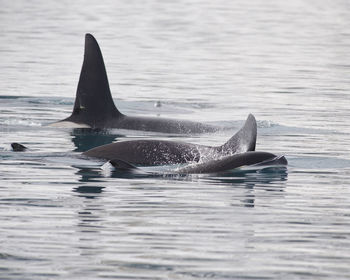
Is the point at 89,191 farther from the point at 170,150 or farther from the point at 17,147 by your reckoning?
the point at 17,147

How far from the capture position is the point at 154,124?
749 inches

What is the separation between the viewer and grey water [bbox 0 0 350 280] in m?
9.12

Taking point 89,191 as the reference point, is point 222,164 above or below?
above

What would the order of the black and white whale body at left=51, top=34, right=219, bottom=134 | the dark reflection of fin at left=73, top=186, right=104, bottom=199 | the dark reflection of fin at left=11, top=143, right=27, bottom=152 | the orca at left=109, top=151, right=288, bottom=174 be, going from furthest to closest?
the black and white whale body at left=51, top=34, right=219, bottom=134 < the dark reflection of fin at left=11, top=143, right=27, bottom=152 < the orca at left=109, top=151, right=288, bottom=174 < the dark reflection of fin at left=73, top=186, right=104, bottom=199

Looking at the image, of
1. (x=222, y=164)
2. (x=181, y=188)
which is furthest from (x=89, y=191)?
Result: (x=222, y=164)

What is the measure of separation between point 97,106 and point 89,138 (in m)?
1.25

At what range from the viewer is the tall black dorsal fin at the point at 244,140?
13.9 metres

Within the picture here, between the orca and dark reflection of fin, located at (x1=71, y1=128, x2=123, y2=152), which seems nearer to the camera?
the orca

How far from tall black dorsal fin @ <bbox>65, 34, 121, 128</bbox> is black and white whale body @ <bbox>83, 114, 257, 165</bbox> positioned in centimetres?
402

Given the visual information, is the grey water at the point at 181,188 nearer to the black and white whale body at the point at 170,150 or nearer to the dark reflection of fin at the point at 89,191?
the dark reflection of fin at the point at 89,191

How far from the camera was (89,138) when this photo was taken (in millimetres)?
17828

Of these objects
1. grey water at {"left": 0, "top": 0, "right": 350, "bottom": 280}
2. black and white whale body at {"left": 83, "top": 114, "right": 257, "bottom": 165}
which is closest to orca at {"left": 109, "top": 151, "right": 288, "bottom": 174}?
grey water at {"left": 0, "top": 0, "right": 350, "bottom": 280}

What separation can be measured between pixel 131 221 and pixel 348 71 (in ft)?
84.8

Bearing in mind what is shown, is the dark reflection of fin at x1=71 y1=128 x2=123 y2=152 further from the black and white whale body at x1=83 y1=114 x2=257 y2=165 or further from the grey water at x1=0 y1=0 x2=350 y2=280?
the black and white whale body at x1=83 y1=114 x2=257 y2=165
